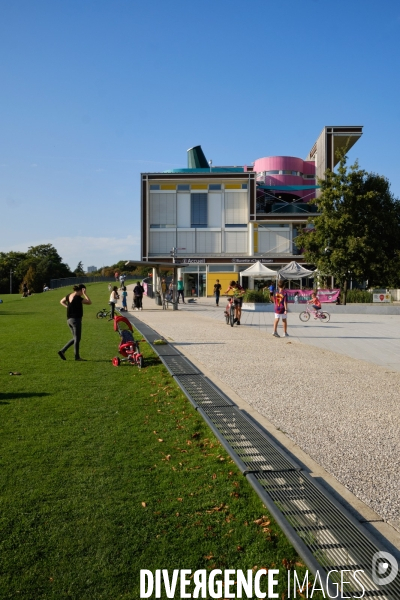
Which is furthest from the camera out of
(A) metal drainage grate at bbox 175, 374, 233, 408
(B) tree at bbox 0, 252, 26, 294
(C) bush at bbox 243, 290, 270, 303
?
(B) tree at bbox 0, 252, 26, 294

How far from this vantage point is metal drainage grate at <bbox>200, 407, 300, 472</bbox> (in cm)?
486

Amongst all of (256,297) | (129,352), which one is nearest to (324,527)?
(129,352)

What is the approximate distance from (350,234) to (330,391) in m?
28.9

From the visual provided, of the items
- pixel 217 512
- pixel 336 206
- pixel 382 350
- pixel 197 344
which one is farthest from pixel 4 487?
pixel 336 206

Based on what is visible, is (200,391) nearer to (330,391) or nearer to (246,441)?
(330,391)

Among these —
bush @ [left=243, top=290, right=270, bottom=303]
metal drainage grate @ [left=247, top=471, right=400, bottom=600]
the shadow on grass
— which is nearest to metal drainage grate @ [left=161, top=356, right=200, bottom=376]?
the shadow on grass

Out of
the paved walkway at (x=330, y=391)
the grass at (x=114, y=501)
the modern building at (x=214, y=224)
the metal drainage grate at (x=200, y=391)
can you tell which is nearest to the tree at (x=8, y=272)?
the modern building at (x=214, y=224)

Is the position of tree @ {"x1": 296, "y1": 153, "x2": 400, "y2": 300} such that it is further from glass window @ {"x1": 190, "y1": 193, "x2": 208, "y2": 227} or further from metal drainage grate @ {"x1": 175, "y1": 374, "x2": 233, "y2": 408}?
metal drainage grate @ {"x1": 175, "y1": 374, "x2": 233, "y2": 408}

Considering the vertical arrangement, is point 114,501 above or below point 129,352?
→ below

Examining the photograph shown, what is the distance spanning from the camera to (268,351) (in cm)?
1333

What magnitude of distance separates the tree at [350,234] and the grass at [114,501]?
29.6m

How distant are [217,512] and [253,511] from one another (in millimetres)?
264

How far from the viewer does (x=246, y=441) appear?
18.5 ft

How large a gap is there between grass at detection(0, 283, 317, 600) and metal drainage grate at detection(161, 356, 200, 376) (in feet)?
6.75
